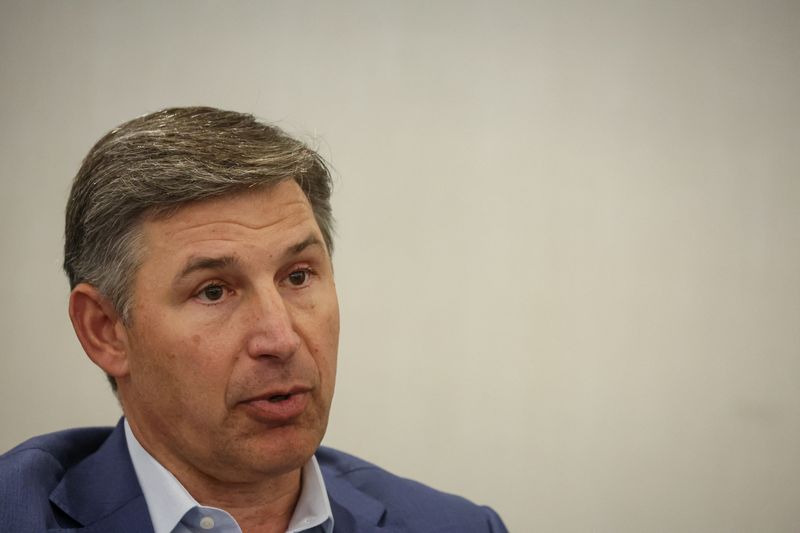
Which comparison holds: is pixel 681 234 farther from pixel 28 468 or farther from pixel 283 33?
pixel 28 468

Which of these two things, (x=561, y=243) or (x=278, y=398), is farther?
(x=561, y=243)

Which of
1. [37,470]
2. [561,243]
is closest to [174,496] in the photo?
[37,470]

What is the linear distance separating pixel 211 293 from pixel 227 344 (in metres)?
0.09

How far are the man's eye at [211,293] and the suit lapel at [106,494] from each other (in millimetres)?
345

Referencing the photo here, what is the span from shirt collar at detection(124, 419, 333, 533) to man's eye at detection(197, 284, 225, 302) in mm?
308

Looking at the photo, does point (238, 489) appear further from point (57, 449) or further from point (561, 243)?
point (561, 243)

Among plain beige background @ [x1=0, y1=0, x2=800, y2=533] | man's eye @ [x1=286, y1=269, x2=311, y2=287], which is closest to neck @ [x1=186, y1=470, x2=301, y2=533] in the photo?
man's eye @ [x1=286, y1=269, x2=311, y2=287]

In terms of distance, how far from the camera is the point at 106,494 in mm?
1425

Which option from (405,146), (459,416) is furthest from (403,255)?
(459,416)

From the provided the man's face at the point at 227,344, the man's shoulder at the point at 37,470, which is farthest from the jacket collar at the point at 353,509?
the man's shoulder at the point at 37,470

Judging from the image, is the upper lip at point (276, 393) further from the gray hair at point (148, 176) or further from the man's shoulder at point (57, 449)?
the man's shoulder at point (57, 449)

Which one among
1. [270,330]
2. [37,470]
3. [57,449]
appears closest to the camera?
[270,330]

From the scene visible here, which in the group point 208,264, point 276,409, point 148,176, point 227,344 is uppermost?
point 148,176

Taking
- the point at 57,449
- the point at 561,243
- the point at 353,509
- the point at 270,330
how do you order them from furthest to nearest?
the point at 561,243 < the point at 353,509 < the point at 57,449 < the point at 270,330
